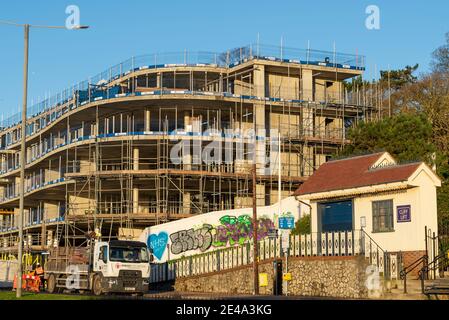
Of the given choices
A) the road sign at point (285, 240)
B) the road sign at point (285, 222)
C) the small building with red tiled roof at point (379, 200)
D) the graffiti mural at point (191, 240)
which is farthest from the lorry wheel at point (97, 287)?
the graffiti mural at point (191, 240)

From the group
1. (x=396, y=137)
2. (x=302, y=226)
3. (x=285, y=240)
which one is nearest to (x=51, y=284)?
(x=302, y=226)

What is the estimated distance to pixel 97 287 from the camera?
38500mm

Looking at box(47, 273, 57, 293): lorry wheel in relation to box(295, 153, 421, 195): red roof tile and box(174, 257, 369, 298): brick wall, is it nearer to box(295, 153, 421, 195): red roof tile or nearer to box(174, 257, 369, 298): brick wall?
box(174, 257, 369, 298): brick wall

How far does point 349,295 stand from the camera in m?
33.2

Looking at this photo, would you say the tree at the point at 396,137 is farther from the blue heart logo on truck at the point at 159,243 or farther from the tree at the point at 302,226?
the blue heart logo on truck at the point at 159,243

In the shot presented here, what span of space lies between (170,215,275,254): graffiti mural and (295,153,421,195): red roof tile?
15.7 metres

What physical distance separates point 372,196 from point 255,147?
1216 inches

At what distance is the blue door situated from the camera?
37.2 metres

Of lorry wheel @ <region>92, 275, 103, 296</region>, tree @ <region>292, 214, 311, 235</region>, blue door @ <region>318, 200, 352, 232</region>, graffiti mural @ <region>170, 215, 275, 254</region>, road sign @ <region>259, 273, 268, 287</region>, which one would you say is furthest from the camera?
graffiti mural @ <region>170, 215, 275, 254</region>

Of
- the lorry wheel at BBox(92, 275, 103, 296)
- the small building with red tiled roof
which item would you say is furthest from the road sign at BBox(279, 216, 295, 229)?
the lorry wheel at BBox(92, 275, 103, 296)

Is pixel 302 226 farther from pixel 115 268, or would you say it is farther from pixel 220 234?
pixel 115 268

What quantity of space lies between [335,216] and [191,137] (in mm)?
28269
